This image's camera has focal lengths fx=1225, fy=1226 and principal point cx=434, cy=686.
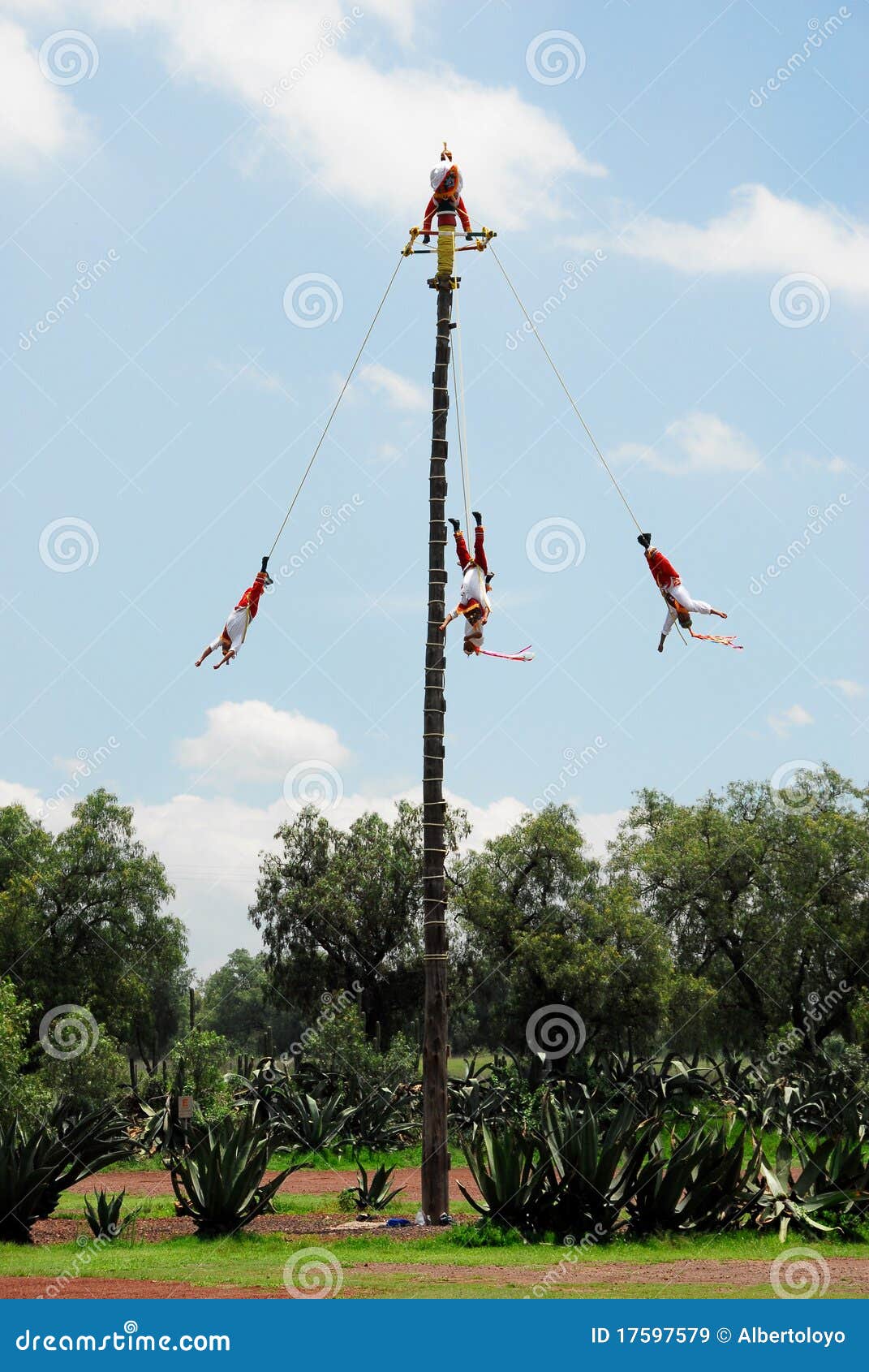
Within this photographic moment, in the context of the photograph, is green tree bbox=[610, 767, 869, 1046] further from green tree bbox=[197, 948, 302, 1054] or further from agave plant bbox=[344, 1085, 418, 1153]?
green tree bbox=[197, 948, 302, 1054]

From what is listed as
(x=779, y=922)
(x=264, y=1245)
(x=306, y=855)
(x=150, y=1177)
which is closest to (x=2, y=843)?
(x=306, y=855)

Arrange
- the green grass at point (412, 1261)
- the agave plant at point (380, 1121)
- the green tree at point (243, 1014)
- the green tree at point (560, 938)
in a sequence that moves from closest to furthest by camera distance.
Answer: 1. the green grass at point (412, 1261)
2. the agave plant at point (380, 1121)
3. the green tree at point (560, 938)
4. the green tree at point (243, 1014)

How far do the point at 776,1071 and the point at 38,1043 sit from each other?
17228 millimetres

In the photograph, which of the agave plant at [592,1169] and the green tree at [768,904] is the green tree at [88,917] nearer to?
the green tree at [768,904]

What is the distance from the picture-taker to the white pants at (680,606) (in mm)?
11305

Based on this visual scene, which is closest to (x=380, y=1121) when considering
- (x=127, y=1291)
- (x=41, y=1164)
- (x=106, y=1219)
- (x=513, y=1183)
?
(x=106, y=1219)

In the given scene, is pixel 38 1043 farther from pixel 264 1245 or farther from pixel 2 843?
pixel 264 1245

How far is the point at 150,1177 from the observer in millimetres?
19375

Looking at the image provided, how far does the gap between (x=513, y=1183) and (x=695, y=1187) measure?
5.34 ft

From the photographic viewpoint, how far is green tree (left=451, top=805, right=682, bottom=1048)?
88.8 ft

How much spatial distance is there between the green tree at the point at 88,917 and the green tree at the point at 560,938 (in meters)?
9.53

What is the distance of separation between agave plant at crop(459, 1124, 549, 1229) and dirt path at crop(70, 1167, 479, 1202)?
15.0 feet

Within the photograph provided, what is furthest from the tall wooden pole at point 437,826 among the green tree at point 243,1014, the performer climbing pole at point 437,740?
the green tree at point 243,1014

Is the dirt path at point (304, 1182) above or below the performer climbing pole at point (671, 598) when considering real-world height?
below
